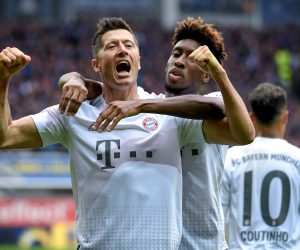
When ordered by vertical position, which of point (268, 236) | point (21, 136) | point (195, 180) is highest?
point (21, 136)

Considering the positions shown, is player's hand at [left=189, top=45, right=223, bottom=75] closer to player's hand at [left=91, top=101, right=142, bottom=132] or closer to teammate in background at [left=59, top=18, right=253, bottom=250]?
player's hand at [left=91, top=101, right=142, bottom=132]

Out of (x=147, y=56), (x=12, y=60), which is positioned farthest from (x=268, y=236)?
(x=147, y=56)

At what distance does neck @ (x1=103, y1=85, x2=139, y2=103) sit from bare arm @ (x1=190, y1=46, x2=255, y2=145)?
614 millimetres

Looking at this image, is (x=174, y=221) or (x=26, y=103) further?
(x=26, y=103)

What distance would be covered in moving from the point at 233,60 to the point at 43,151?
11.0 m

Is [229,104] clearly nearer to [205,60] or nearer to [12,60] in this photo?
[205,60]

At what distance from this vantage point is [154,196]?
4840mm

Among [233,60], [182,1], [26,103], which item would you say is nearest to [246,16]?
[182,1]

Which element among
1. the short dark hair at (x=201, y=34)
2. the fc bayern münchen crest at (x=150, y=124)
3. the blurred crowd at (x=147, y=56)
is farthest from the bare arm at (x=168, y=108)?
the blurred crowd at (x=147, y=56)

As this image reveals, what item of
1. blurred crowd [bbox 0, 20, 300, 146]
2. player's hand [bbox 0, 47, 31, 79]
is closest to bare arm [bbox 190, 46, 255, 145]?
player's hand [bbox 0, 47, 31, 79]

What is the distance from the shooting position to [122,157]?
4.88 metres

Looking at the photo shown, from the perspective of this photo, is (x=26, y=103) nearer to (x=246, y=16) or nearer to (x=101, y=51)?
(x=246, y=16)

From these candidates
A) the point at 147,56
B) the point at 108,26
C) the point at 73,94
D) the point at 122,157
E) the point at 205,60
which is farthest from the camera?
the point at 147,56

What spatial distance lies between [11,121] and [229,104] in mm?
1210
